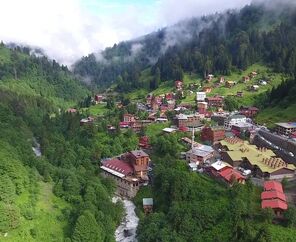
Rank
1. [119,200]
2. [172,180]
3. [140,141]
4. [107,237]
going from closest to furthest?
[107,237] < [172,180] < [119,200] < [140,141]

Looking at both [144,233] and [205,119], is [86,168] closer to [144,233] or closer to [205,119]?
[144,233]

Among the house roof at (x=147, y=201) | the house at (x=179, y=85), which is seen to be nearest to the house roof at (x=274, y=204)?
the house roof at (x=147, y=201)

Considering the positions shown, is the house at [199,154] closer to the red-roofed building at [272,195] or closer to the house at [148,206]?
the house at [148,206]

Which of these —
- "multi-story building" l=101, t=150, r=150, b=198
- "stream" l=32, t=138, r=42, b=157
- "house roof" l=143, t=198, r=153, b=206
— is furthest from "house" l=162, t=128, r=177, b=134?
"stream" l=32, t=138, r=42, b=157

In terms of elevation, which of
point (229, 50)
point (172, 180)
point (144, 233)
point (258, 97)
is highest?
point (229, 50)

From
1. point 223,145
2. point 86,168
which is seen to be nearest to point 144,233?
point 86,168

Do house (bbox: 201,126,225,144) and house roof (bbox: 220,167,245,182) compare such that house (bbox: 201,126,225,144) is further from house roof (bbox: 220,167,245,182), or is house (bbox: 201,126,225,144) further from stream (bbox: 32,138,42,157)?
stream (bbox: 32,138,42,157)

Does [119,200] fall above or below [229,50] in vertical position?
below
